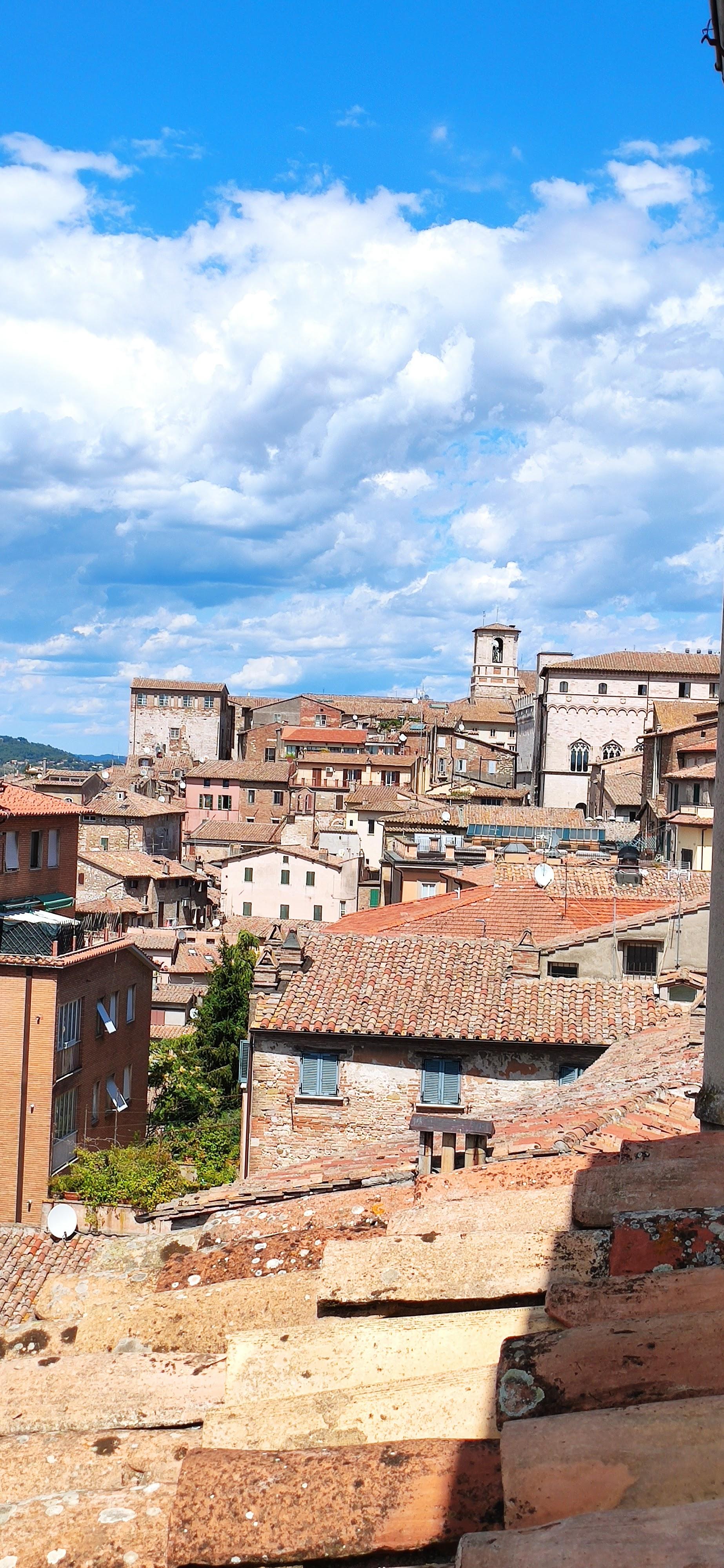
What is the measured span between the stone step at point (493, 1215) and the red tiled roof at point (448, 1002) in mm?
11016

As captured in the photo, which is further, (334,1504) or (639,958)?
(639,958)

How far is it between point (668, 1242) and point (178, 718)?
360 feet

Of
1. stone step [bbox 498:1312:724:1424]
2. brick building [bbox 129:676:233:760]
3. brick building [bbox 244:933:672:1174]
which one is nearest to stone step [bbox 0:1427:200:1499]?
stone step [bbox 498:1312:724:1424]

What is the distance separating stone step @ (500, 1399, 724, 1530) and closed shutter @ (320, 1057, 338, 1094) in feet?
46.4

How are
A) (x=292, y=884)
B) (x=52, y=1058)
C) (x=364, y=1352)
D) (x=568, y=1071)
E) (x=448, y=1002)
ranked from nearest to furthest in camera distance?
(x=364, y=1352), (x=568, y=1071), (x=448, y=1002), (x=52, y=1058), (x=292, y=884)

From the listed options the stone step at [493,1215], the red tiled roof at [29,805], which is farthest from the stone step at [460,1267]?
the red tiled roof at [29,805]

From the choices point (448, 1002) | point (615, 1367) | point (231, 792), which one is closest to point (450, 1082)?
point (448, 1002)

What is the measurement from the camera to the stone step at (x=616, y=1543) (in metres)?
1.80

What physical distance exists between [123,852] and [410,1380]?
199ft

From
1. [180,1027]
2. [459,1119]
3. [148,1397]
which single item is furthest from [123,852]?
[148,1397]

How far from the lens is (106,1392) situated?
3.60 metres

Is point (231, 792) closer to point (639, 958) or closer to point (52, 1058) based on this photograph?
point (52, 1058)

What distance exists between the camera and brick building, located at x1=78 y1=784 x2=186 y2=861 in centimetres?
6744

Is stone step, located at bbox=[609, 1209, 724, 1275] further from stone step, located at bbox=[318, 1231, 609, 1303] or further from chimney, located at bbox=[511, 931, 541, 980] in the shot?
chimney, located at bbox=[511, 931, 541, 980]
